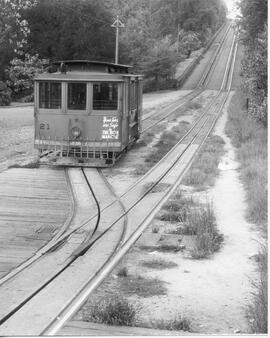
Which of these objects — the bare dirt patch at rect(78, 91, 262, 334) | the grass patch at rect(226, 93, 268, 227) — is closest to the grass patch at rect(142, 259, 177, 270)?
the bare dirt patch at rect(78, 91, 262, 334)

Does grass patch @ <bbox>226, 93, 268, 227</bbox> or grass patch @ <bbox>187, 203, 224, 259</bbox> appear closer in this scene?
grass patch @ <bbox>187, 203, 224, 259</bbox>

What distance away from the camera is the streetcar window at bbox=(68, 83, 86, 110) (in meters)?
15.9

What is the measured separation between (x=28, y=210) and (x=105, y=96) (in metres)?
5.94

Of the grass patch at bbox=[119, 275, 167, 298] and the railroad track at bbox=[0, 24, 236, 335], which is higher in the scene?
the railroad track at bbox=[0, 24, 236, 335]

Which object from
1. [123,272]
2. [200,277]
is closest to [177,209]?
[200,277]

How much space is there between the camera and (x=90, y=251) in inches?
327

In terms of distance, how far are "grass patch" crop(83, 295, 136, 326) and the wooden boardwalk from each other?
1961 mm

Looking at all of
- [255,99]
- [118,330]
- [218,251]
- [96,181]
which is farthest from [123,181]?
[255,99]

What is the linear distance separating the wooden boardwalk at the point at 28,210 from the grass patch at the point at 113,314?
1.96 m

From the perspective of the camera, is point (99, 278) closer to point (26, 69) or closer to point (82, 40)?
point (26, 69)

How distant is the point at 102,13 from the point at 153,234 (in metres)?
47.7

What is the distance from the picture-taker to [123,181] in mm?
14414

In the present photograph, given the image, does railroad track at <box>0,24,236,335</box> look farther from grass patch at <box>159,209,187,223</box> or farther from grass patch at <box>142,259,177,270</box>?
grass patch at <box>142,259,177,270</box>

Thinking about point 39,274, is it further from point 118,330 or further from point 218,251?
point 218,251
